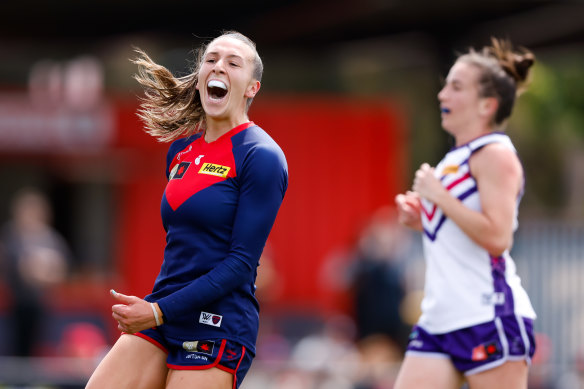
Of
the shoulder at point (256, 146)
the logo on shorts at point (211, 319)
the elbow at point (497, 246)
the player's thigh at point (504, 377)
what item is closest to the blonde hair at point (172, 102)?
the shoulder at point (256, 146)

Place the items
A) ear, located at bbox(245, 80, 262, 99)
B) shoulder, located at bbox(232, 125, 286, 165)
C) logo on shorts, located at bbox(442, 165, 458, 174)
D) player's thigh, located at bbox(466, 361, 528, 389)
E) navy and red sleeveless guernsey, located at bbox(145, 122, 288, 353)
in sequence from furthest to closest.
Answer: logo on shorts, located at bbox(442, 165, 458, 174) < player's thigh, located at bbox(466, 361, 528, 389) < ear, located at bbox(245, 80, 262, 99) < shoulder, located at bbox(232, 125, 286, 165) < navy and red sleeveless guernsey, located at bbox(145, 122, 288, 353)

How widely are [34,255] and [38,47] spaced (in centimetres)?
694

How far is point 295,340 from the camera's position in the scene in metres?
13.9

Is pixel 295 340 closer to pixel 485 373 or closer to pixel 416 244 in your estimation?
pixel 416 244

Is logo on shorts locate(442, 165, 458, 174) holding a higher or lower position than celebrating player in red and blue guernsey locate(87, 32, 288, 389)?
higher

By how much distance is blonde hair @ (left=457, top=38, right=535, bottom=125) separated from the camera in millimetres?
5738

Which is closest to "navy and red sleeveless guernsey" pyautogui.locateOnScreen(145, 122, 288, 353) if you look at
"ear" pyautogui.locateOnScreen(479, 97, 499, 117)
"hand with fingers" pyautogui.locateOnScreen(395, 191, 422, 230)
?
"hand with fingers" pyautogui.locateOnScreen(395, 191, 422, 230)

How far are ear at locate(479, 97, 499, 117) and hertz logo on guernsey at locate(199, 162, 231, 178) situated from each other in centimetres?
169

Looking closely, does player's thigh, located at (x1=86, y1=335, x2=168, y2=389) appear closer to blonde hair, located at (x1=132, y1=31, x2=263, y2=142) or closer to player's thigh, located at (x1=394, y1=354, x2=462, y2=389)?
blonde hair, located at (x1=132, y1=31, x2=263, y2=142)

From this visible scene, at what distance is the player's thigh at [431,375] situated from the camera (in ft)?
17.9

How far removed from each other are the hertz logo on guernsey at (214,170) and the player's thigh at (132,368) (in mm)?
823

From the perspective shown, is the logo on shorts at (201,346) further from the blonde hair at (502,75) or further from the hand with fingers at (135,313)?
the blonde hair at (502,75)

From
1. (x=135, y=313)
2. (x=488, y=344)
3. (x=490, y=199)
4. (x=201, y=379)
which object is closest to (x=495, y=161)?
(x=490, y=199)

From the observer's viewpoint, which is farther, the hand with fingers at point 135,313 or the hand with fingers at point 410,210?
the hand with fingers at point 410,210
